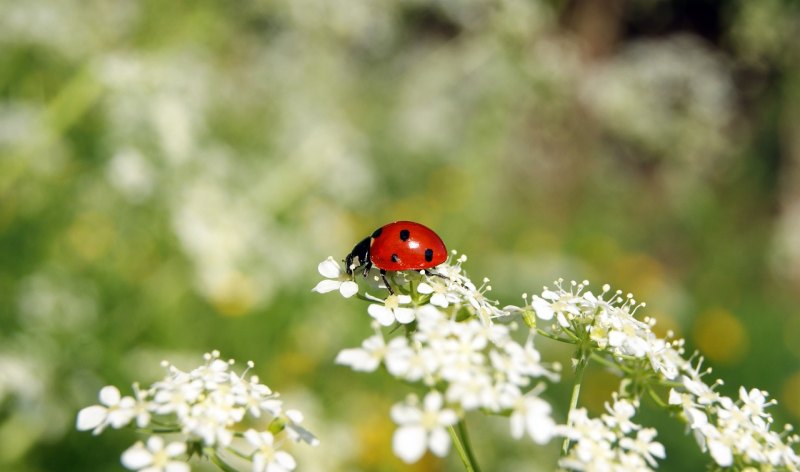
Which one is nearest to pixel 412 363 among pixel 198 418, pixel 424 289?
pixel 424 289

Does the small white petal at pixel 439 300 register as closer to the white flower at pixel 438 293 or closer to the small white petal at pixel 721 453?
the white flower at pixel 438 293

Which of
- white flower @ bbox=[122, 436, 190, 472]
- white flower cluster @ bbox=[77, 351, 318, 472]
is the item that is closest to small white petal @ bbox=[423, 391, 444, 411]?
white flower cluster @ bbox=[77, 351, 318, 472]

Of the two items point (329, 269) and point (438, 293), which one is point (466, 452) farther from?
point (329, 269)

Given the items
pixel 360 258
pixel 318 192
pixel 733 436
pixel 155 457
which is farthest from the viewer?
pixel 318 192

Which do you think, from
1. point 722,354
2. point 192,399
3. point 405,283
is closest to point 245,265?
point 405,283

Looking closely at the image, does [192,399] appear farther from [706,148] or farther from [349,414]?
[706,148]

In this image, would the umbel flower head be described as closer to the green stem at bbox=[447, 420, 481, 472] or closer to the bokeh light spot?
the green stem at bbox=[447, 420, 481, 472]
